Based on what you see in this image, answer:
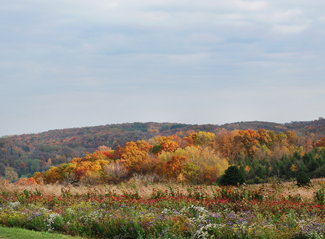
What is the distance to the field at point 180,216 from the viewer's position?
713 cm

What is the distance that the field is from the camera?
7.13 metres

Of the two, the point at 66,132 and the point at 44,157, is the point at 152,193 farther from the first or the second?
the point at 66,132

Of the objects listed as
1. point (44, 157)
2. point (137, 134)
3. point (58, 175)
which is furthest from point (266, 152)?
point (44, 157)

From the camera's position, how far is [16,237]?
7.62 m

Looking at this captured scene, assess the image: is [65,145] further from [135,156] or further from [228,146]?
[228,146]

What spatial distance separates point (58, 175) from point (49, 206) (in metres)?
46.4

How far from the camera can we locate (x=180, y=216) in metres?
8.09

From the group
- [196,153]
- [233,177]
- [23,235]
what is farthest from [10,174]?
[23,235]

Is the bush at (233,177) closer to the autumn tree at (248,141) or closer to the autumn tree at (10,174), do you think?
the autumn tree at (248,141)

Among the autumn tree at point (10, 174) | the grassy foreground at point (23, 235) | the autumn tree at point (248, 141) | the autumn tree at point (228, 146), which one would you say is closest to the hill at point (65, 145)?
the autumn tree at point (10, 174)

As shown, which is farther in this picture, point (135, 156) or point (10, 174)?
point (10, 174)

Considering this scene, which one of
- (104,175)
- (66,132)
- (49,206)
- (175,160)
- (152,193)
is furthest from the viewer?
(66,132)

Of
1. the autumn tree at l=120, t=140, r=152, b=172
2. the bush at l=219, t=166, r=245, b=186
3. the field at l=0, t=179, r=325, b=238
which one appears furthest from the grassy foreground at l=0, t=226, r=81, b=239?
the autumn tree at l=120, t=140, r=152, b=172

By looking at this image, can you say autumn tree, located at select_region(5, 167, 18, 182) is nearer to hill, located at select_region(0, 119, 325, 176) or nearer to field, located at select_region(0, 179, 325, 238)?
hill, located at select_region(0, 119, 325, 176)
